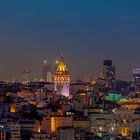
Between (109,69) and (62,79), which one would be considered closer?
(62,79)

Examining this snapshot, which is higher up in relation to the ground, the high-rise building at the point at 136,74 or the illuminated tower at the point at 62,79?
the high-rise building at the point at 136,74

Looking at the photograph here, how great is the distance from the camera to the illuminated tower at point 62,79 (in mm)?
62562

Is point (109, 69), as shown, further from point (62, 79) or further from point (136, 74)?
point (62, 79)

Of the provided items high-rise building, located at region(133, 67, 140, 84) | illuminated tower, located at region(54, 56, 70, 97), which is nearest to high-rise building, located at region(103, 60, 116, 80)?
high-rise building, located at region(133, 67, 140, 84)

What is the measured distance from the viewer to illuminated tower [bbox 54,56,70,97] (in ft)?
205

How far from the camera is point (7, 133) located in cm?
4062

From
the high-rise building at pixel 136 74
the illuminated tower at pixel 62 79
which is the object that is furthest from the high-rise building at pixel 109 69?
the illuminated tower at pixel 62 79

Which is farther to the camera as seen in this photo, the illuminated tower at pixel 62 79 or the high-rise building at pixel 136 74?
the high-rise building at pixel 136 74

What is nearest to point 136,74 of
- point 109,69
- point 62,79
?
point 109,69

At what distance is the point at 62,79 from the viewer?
6369 centimetres

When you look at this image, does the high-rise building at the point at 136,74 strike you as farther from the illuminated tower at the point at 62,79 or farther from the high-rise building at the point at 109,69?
the illuminated tower at the point at 62,79

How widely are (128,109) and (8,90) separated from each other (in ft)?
43.4

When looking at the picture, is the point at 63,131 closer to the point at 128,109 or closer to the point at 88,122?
the point at 88,122

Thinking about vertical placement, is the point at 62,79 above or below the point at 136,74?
below
